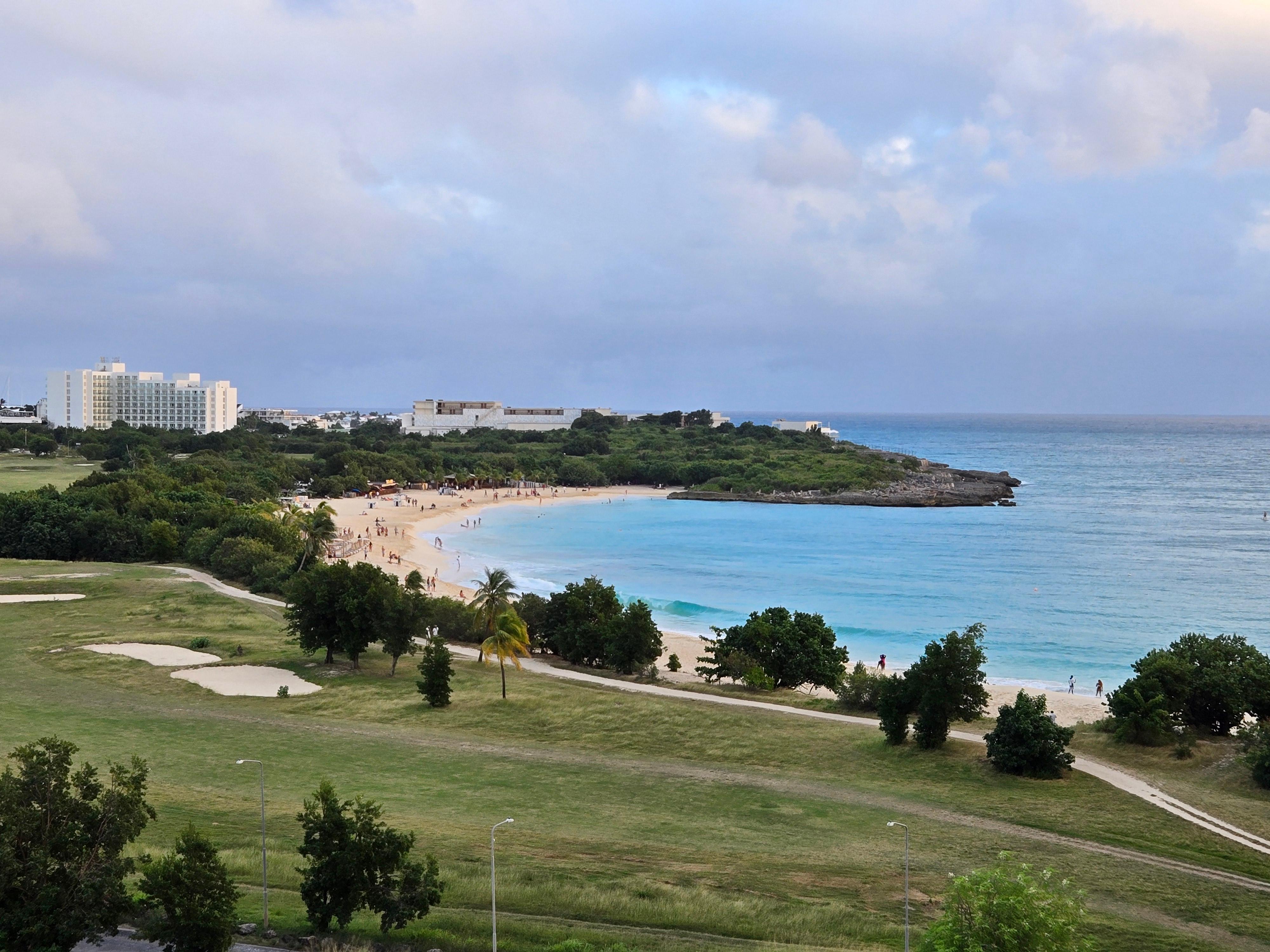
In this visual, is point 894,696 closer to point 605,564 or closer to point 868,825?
point 868,825

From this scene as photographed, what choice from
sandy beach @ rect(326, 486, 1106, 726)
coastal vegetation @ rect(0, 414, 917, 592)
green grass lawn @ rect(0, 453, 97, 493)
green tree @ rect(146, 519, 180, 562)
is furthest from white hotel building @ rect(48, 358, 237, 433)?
green tree @ rect(146, 519, 180, 562)

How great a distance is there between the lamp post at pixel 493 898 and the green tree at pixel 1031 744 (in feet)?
50.5

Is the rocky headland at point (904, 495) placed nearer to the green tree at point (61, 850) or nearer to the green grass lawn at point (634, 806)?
the green grass lawn at point (634, 806)

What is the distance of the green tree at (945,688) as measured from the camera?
29484 millimetres

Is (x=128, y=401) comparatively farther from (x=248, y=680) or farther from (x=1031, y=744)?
(x=1031, y=744)

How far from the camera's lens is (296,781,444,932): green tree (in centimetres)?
1606

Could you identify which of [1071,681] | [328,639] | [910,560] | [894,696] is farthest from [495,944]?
[910,560]

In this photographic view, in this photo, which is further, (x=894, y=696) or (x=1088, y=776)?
(x=894, y=696)

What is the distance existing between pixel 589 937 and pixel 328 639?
25167 mm

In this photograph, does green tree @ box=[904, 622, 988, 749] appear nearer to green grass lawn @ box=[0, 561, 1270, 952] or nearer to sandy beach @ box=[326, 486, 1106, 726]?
green grass lawn @ box=[0, 561, 1270, 952]

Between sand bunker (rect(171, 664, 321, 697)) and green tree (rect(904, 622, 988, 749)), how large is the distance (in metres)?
21.9

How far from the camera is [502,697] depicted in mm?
35406

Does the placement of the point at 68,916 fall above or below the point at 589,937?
above

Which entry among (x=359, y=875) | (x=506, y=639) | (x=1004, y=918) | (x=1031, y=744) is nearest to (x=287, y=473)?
(x=506, y=639)
